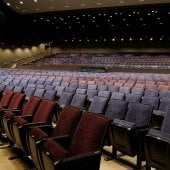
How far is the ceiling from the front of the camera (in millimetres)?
13164

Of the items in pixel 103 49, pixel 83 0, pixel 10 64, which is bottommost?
pixel 10 64

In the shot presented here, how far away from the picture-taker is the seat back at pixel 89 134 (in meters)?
1.61

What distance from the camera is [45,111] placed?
2.39m

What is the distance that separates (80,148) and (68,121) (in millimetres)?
300

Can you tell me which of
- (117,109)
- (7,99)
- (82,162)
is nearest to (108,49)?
(7,99)

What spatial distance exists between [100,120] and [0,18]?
14.5 m

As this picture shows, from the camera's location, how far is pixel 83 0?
1297 centimetres

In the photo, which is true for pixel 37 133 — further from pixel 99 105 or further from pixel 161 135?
pixel 99 105

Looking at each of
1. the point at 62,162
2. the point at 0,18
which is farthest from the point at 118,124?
the point at 0,18

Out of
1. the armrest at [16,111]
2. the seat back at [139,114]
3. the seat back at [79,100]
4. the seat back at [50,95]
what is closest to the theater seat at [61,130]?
the seat back at [139,114]

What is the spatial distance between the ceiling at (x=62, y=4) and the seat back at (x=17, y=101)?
35.2 ft

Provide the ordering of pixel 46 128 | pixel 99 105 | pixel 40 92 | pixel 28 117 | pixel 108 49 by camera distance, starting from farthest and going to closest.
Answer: pixel 108 49 → pixel 40 92 → pixel 99 105 → pixel 28 117 → pixel 46 128

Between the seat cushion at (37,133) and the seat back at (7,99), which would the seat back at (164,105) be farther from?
the seat back at (7,99)

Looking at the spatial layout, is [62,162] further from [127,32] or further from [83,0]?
[127,32]
